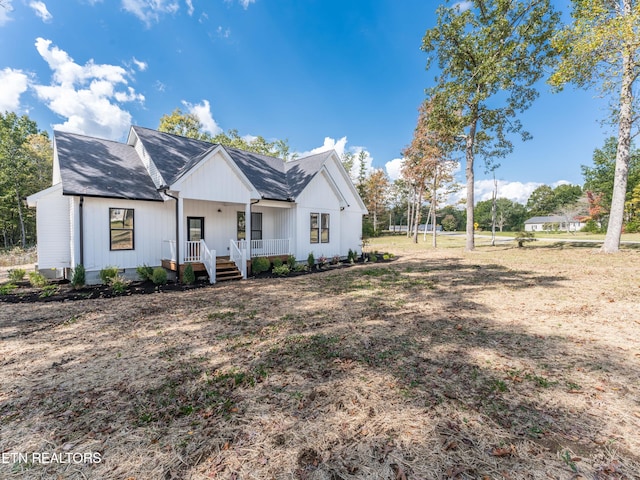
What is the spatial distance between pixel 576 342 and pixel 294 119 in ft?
88.9

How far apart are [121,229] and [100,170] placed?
8.99 feet

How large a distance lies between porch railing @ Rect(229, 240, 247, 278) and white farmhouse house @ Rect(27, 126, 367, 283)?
43 mm

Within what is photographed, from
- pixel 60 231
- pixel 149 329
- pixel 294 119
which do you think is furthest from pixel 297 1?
pixel 149 329

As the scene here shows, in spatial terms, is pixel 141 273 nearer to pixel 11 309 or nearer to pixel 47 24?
pixel 11 309

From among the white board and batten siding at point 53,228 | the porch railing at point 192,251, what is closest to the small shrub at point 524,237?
the porch railing at point 192,251

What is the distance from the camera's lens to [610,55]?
1323 centimetres

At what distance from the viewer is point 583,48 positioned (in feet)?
41.9

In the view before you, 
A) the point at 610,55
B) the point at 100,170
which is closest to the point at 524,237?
the point at 610,55

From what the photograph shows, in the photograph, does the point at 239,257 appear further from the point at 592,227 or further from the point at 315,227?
the point at 592,227

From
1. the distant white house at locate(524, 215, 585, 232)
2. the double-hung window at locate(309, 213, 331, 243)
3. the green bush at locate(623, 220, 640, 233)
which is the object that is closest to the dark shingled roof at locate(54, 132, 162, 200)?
the double-hung window at locate(309, 213, 331, 243)

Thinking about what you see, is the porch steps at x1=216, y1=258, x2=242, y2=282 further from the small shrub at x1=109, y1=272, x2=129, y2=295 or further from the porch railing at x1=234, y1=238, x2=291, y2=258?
the small shrub at x1=109, y1=272, x2=129, y2=295

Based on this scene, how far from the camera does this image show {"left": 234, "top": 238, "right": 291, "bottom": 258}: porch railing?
13391mm

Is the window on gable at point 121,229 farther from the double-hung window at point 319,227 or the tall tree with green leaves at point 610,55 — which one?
the tall tree with green leaves at point 610,55

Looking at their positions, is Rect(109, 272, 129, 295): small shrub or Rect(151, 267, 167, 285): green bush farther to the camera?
Rect(151, 267, 167, 285): green bush
